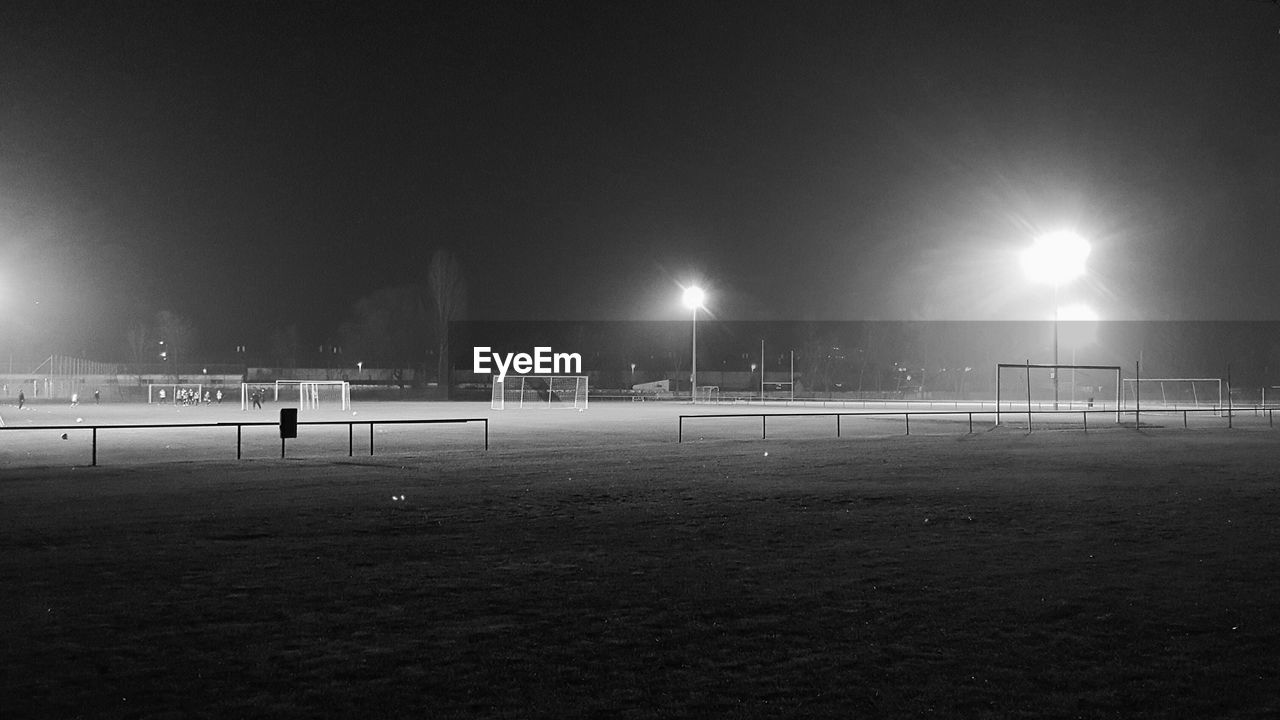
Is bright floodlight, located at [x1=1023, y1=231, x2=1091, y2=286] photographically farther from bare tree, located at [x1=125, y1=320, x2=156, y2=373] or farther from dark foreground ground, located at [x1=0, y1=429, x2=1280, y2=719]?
bare tree, located at [x1=125, y1=320, x2=156, y2=373]

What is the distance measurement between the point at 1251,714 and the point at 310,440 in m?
27.7

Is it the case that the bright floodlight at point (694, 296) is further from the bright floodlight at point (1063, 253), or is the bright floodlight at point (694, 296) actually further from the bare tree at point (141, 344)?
the bare tree at point (141, 344)

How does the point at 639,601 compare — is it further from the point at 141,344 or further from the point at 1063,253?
the point at 141,344

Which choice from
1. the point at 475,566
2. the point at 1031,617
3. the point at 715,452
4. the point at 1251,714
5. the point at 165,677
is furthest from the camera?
the point at 715,452

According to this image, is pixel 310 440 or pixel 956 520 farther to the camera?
pixel 310 440

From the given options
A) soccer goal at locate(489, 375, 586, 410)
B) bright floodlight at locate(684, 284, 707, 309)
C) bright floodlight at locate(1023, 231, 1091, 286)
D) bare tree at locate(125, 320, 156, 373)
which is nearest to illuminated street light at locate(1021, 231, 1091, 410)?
bright floodlight at locate(1023, 231, 1091, 286)

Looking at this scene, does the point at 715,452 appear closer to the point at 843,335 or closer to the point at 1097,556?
the point at 1097,556

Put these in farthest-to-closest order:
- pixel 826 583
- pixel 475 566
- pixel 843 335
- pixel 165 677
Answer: pixel 843 335 < pixel 475 566 < pixel 826 583 < pixel 165 677

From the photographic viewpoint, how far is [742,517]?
13.5m

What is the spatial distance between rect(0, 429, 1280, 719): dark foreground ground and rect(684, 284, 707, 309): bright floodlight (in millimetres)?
46526

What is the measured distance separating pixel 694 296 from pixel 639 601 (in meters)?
55.7

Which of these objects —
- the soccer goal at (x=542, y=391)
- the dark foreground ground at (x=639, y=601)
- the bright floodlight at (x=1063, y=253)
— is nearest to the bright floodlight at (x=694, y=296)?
the soccer goal at (x=542, y=391)

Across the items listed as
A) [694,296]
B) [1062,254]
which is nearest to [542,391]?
[694,296]

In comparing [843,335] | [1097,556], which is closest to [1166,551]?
[1097,556]
